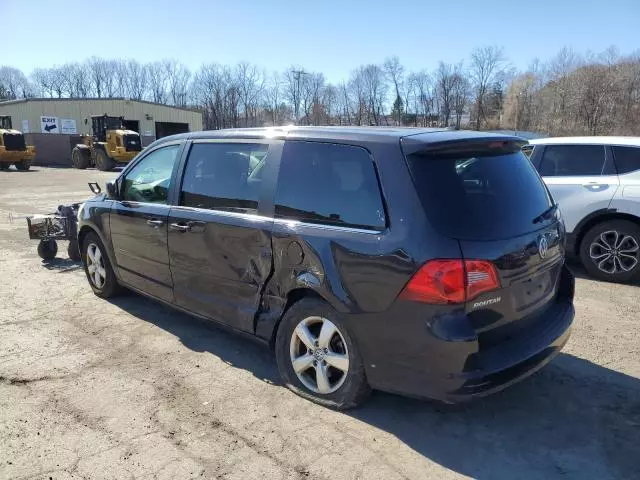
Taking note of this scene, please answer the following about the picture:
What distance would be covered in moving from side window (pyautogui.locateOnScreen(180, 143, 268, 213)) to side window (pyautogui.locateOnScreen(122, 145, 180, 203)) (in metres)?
0.32

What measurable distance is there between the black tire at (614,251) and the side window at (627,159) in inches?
26.0

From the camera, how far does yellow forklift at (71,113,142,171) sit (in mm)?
30906

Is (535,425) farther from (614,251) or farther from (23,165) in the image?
(23,165)

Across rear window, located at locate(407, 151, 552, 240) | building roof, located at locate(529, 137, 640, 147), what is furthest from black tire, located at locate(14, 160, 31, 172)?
rear window, located at locate(407, 151, 552, 240)

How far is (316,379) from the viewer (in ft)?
11.1

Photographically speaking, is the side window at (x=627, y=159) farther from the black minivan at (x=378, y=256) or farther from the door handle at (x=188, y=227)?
the door handle at (x=188, y=227)

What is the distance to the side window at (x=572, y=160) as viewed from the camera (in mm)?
6410

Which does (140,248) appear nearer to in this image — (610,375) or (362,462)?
(362,462)

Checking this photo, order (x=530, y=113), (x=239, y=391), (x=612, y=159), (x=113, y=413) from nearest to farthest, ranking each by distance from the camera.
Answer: (x=113, y=413), (x=239, y=391), (x=612, y=159), (x=530, y=113)

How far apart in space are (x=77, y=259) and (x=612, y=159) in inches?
300

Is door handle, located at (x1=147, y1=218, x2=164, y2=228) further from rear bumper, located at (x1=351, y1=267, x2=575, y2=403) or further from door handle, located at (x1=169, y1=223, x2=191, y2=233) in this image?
rear bumper, located at (x1=351, y1=267, x2=575, y2=403)

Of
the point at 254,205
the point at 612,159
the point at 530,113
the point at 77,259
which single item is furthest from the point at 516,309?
the point at 530,113

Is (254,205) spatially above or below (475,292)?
above

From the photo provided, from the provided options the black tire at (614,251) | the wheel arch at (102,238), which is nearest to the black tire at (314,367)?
the wheel arch at (102,238)
